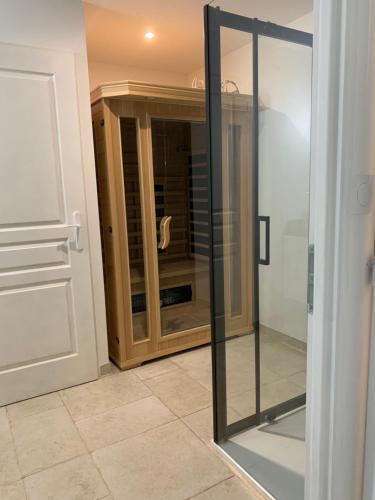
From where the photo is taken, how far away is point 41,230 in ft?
7.45

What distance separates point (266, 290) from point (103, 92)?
159 centimetres

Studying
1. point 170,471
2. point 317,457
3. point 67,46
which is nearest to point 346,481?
point 317,457

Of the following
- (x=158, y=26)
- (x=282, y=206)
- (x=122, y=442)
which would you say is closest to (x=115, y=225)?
(x=282, y=206)

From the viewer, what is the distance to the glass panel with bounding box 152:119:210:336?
107 inches

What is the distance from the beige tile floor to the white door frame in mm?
716

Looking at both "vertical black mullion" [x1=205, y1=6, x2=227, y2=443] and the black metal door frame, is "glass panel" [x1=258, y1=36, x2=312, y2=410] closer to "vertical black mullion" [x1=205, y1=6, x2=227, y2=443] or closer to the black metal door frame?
the black metal door frame

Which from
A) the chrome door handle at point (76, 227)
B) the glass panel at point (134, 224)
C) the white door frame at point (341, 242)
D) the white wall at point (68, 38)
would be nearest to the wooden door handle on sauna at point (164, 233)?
the glass panel at point (134, 224)

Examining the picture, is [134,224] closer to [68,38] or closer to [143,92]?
[143,92]

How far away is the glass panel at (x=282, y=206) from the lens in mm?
1783

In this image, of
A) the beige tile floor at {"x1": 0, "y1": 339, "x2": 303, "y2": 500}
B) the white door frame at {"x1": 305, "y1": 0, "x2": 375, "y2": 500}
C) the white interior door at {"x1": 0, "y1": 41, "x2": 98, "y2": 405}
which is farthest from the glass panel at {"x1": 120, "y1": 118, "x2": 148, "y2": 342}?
the white door frame at {"x1": 305, "y1": 0, "x2": 375, "y2": 500}

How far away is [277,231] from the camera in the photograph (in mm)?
1884

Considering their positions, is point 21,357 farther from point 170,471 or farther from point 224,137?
point 224,137

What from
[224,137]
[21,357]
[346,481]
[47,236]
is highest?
[224,137]

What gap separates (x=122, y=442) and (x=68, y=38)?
2363mm
